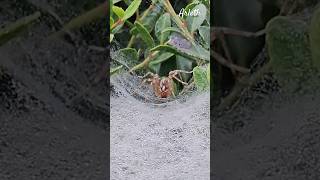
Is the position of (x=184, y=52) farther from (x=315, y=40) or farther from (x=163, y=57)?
(x=315, y=40)

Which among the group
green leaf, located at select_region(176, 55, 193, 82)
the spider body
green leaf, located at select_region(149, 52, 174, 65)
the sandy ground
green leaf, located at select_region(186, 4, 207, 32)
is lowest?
the sandy ground

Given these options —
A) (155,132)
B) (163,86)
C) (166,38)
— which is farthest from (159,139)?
(166,38)

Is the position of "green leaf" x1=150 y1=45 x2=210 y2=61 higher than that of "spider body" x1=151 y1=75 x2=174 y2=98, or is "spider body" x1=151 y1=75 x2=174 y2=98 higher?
"green leaf" x1=150 y1=45 x2=210 y2=61

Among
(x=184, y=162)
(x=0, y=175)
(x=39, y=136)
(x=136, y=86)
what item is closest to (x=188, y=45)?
(x=136, y=86)

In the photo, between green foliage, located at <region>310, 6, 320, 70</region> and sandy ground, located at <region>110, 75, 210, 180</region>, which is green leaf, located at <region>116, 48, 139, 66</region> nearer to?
sandy ground, located at <region>110, 75, 210, 180</region>

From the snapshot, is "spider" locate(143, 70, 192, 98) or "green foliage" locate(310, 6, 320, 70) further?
"spider" locate(143, 70, 192, 98)

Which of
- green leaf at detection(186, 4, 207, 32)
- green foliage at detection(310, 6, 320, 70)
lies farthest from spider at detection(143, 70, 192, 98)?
green foliage at detection(310, 6, 320, 70)

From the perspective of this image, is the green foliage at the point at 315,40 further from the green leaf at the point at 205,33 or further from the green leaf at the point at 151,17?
the green leaf at the point at 151,17
